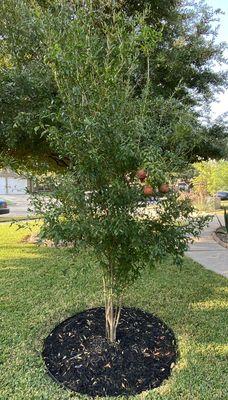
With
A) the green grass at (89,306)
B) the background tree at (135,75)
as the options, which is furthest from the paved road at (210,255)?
the background tree at (135,75)

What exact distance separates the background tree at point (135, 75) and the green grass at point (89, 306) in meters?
1.74

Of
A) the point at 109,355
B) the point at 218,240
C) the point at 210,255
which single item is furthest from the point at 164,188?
the point at 218,240

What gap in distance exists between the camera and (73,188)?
7.92ft

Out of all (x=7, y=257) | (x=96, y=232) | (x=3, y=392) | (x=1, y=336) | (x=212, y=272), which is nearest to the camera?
(x=96, y=232)

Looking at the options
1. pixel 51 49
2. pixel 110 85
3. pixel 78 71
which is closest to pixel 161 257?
pixel 110 85

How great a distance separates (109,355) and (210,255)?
166 inches

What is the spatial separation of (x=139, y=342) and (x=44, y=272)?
2.80 meters

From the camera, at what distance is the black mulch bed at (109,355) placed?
2588 millimetres

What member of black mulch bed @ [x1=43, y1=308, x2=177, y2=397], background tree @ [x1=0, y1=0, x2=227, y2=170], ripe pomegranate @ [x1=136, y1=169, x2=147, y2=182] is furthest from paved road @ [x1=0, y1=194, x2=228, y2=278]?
ripe pomegranate @ [x1=136, y1=169, x2=147, y2=182]

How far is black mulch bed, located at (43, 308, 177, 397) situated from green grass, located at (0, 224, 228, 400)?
10 centimetres

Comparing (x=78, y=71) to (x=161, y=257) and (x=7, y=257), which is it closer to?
(x=161, y=257)

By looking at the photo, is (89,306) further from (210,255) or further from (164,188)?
(210,255)

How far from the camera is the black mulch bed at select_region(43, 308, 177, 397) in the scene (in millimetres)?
2588

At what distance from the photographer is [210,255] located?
21.6 ft
